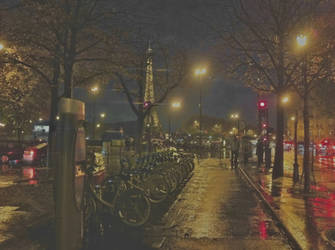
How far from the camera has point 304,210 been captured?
34.9 feet

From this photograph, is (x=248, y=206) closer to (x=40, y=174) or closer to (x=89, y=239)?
(x=89, y=239)

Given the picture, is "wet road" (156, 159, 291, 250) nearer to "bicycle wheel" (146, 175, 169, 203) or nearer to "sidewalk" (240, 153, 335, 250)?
"sidewalk" (240, 153, 335, 250)

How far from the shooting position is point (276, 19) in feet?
54.0

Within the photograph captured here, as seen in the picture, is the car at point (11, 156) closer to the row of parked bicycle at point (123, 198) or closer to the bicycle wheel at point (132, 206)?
the row of parked bicycle at point (123, 198)

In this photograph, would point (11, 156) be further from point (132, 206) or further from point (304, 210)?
point (304, 210)

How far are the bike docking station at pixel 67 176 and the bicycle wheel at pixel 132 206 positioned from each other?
290 centimetres

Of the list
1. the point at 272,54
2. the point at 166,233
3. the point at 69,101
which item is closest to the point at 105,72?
the point at 272,54

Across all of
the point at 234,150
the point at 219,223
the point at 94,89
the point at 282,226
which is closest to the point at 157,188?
the point at 219,223

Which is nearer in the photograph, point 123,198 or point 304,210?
point 123,198

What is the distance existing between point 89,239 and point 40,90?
1940 cm

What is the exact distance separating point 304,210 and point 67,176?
7076mm

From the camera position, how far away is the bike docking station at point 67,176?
5.44 m

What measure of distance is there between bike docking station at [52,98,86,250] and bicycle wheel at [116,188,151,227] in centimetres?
290

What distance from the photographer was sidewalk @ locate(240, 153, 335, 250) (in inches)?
306
